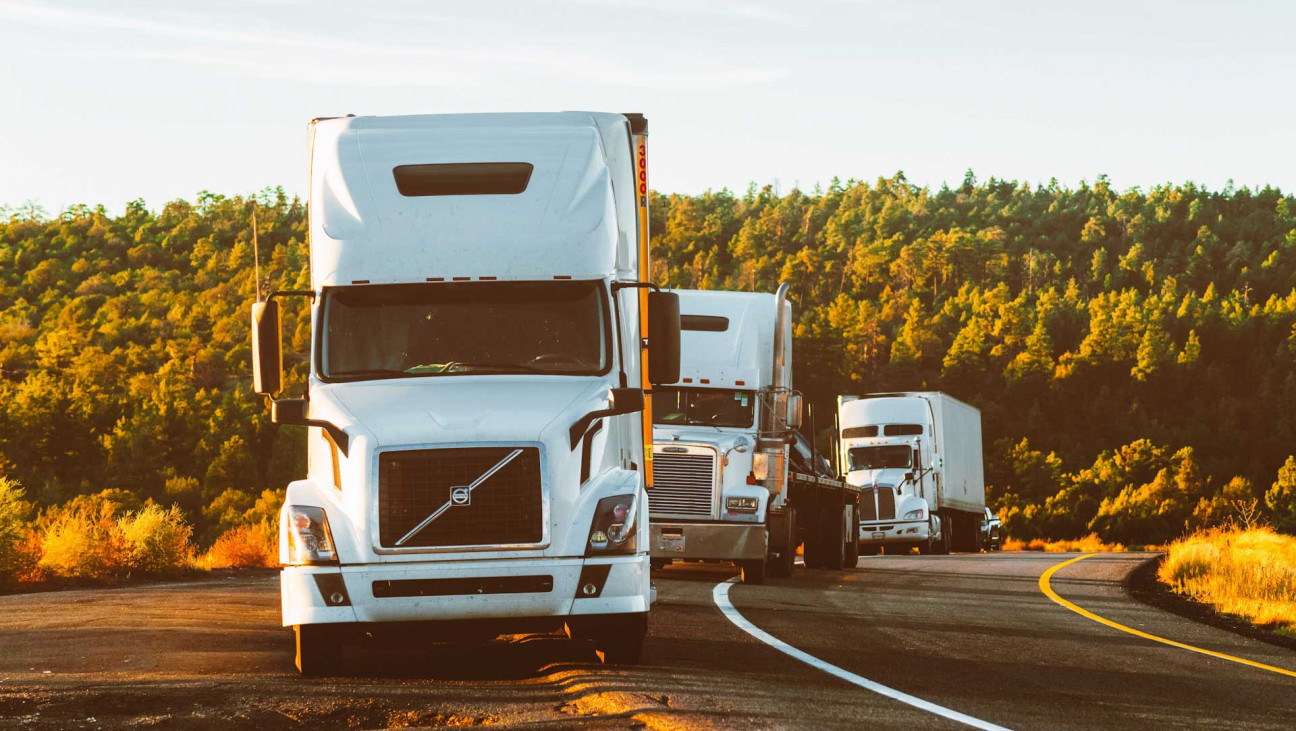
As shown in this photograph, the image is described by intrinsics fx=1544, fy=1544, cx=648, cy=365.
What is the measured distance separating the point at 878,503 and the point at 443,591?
99.4ft

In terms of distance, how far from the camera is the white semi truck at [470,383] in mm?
10062

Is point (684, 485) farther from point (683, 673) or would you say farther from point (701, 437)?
point (683, 673)

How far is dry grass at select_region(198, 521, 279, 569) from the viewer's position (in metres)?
26.1

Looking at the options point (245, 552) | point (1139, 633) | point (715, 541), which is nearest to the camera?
point (1139, 633)

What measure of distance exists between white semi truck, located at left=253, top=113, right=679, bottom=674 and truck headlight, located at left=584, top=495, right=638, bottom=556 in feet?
0.05

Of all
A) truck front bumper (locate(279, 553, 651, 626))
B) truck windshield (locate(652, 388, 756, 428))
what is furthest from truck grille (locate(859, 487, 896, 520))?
truck front bumper (locate(279, 553, 651, 626))

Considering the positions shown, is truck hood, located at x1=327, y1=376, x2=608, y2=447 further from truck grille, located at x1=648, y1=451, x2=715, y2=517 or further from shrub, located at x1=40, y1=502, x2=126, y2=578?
shrub, located at x1=40, y1=502, x2=126, y2=578

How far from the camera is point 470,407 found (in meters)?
10.4

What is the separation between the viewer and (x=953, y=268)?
528ft

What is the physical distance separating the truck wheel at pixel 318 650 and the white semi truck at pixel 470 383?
14 millimetres

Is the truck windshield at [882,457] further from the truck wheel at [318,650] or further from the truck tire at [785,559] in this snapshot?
the truck wheel at [318,650]

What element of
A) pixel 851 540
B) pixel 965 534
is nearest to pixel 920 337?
pixel 965 534

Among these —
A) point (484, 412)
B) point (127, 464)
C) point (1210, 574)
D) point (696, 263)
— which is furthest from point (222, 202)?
point (484, 412)

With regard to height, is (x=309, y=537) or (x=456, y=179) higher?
(x=456, y=179)
